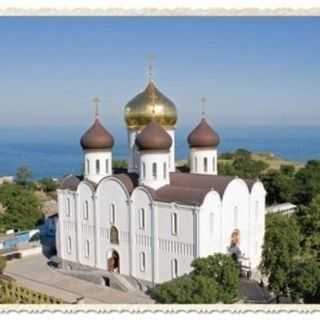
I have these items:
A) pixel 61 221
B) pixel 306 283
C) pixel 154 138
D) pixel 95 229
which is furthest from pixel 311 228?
pixel 61 221

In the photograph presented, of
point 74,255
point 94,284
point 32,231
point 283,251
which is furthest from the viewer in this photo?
point 32,231

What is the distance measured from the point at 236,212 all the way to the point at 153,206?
0.97 meters

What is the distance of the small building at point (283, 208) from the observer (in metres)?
8.18

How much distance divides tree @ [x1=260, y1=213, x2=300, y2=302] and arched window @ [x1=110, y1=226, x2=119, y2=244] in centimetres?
194

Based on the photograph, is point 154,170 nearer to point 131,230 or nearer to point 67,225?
point 131,230

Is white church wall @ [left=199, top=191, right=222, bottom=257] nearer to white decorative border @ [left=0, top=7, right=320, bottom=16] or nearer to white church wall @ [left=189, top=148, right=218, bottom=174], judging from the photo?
white church wall @ [left=189, top=148, right=218, bottom=174]

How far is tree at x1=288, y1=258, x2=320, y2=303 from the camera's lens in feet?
17.6

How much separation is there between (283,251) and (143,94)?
271 centimetres

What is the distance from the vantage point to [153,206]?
693 cm

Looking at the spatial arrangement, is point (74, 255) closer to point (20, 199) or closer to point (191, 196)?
point (20, 199)

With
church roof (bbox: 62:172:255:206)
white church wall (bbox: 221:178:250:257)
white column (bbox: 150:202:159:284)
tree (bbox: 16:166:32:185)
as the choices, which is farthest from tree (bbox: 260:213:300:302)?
tree (bbox: 16:166:32:185)

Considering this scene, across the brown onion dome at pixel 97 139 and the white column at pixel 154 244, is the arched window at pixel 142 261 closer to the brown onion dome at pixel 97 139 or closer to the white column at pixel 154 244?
the white column at pixel 154 244
